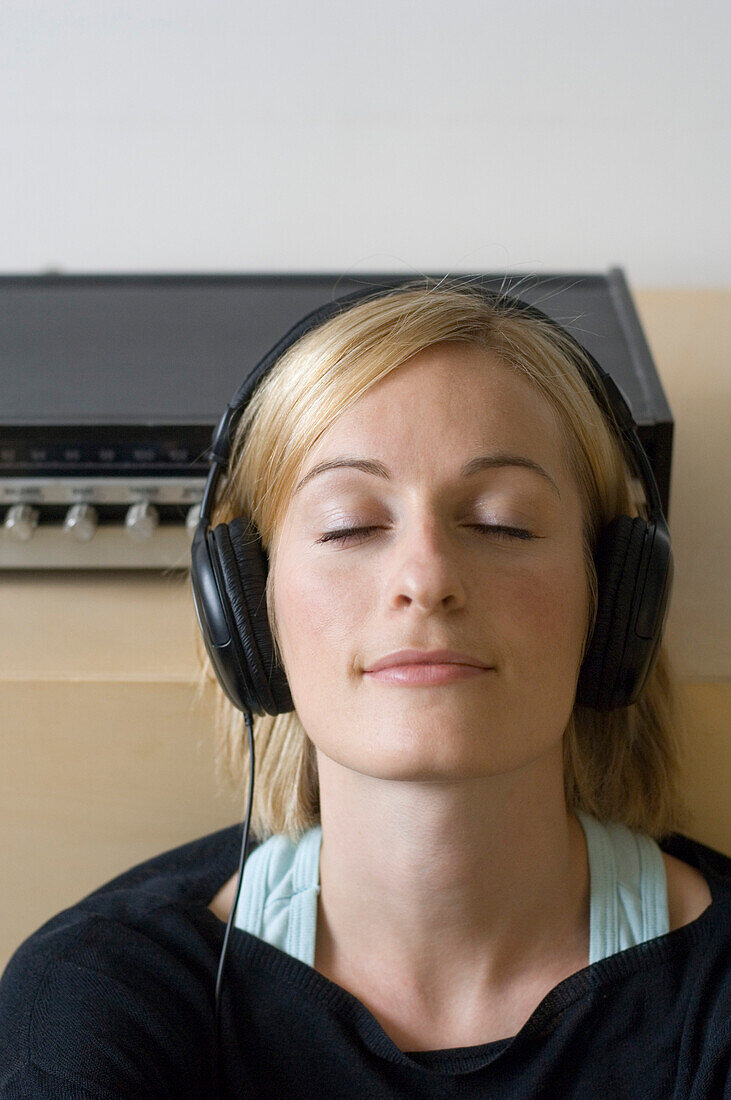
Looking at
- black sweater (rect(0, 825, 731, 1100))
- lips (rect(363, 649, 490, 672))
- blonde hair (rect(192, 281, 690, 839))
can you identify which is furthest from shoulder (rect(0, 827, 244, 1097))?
lips (rect(363, 649, 490, 672))

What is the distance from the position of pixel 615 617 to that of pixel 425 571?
0.15 meters

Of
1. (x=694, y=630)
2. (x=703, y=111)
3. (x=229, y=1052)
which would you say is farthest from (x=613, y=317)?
(x=229, y=1052)

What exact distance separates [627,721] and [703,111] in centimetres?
93

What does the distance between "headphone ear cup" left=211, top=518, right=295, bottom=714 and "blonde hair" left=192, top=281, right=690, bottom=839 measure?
2 cm

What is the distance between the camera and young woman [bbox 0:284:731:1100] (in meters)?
0.64

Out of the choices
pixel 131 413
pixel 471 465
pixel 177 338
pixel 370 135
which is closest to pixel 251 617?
pixel 471 465

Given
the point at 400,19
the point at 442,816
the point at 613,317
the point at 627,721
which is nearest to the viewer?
the point at 442,816

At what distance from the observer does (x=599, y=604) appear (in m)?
0.71

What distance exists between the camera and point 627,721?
33.2 inches

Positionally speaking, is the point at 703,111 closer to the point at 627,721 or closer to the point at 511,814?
the point at 627,721

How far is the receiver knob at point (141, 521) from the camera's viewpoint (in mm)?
920

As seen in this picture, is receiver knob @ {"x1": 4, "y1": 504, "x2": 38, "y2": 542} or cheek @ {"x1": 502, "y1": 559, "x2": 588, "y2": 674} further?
receiver knob @ {"x1": 4, "y1": 504, "x2": 38, "y2": 542}

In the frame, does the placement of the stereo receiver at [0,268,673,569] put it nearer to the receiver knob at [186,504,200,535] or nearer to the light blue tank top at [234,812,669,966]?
the receiver knob at [186,504,200,535]

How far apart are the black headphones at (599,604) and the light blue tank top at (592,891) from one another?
0.42 feet
